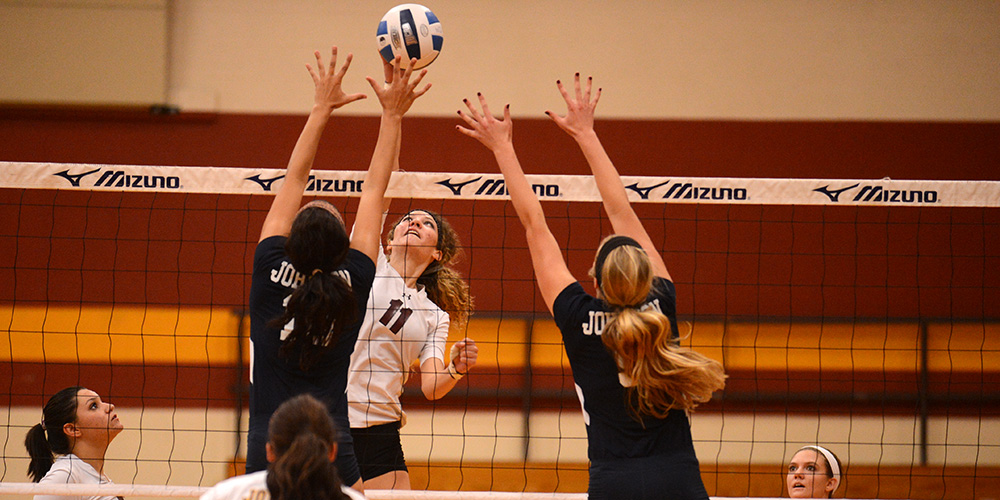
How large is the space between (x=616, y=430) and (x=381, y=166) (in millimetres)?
1180

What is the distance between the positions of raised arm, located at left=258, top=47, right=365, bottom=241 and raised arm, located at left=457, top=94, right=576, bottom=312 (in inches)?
18.4

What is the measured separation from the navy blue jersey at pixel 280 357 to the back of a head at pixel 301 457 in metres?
0.52

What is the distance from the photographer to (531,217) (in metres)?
2.86

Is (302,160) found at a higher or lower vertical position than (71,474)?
higher

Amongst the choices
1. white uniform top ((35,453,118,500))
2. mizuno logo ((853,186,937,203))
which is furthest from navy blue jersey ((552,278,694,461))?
white uniform top ((35,453,118,500))

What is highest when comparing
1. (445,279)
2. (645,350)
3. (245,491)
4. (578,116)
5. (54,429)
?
(578,116)

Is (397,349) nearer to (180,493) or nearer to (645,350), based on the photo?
(180,493)

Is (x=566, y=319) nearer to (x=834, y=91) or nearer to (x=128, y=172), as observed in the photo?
(x=128, y=172)

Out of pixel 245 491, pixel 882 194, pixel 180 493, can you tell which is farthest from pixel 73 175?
pixel 882 194

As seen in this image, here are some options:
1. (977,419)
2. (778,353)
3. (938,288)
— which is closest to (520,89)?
(778,353)

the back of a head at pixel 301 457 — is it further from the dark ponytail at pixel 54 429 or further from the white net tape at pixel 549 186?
the dark ponytail at pixel 54 429

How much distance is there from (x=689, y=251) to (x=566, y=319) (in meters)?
5.20

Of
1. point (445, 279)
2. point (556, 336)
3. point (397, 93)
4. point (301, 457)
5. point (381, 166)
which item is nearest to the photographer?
point (301, 457)

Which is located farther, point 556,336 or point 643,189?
point 556,336
